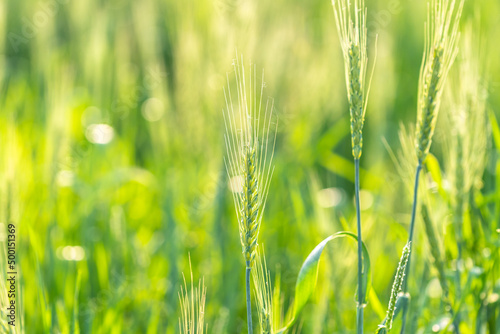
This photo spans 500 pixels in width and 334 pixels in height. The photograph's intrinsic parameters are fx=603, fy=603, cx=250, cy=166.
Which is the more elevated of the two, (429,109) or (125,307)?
(429,109)

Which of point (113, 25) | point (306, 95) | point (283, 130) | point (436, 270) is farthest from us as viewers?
point (113, 25)

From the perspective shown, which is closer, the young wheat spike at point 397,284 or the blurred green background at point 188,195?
the young wheat spike at point 397,284

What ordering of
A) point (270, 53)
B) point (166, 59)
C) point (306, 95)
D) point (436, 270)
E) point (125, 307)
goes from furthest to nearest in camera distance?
point (166, 59)
point (306, 95)
point (270, 53)
point (125, 307)
point (436, 270)

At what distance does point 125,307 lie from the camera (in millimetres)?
1525

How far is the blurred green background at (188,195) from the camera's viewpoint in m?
1.35

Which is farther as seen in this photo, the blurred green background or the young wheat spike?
the blurred green background

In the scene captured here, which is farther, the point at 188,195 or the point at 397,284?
the point at 188,195

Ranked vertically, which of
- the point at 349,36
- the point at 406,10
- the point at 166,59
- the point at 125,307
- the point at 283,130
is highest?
the point at 406,10

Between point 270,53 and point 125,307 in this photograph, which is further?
point 270,53

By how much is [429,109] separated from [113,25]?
8.59 ft

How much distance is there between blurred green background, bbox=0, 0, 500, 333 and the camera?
135 centimetres

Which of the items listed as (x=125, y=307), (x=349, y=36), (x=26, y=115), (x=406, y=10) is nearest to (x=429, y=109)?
(x=349, y=36)

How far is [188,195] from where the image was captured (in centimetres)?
190

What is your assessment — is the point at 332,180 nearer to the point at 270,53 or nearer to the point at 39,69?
the point at 270,53
